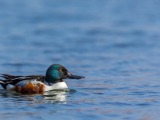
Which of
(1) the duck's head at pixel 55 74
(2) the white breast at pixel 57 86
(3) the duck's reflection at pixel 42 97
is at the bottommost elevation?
(3) the duck's reflection at pixel 42 97

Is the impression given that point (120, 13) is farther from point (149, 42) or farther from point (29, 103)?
point (29, 103)

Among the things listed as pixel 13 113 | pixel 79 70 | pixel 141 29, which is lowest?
pixel 13 113

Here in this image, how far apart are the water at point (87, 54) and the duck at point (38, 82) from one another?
0.78ft

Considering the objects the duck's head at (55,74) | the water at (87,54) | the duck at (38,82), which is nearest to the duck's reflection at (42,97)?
the water at (87,54)

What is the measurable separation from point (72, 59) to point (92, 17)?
10.6 meters

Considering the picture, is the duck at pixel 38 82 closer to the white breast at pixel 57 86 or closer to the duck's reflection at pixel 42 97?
the white breast at pixel 57 86

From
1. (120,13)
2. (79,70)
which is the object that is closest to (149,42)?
(79,70)

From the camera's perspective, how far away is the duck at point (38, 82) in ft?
50.1

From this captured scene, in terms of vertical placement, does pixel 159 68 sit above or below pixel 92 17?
below

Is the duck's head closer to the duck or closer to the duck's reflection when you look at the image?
the duck

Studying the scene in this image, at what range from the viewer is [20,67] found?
60.8ft

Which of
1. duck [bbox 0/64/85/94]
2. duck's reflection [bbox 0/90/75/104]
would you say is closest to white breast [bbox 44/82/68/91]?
duck [bbox 0/64/85/94]

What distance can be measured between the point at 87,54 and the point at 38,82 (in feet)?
18.8

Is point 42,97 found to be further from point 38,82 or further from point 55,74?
point 55,74
